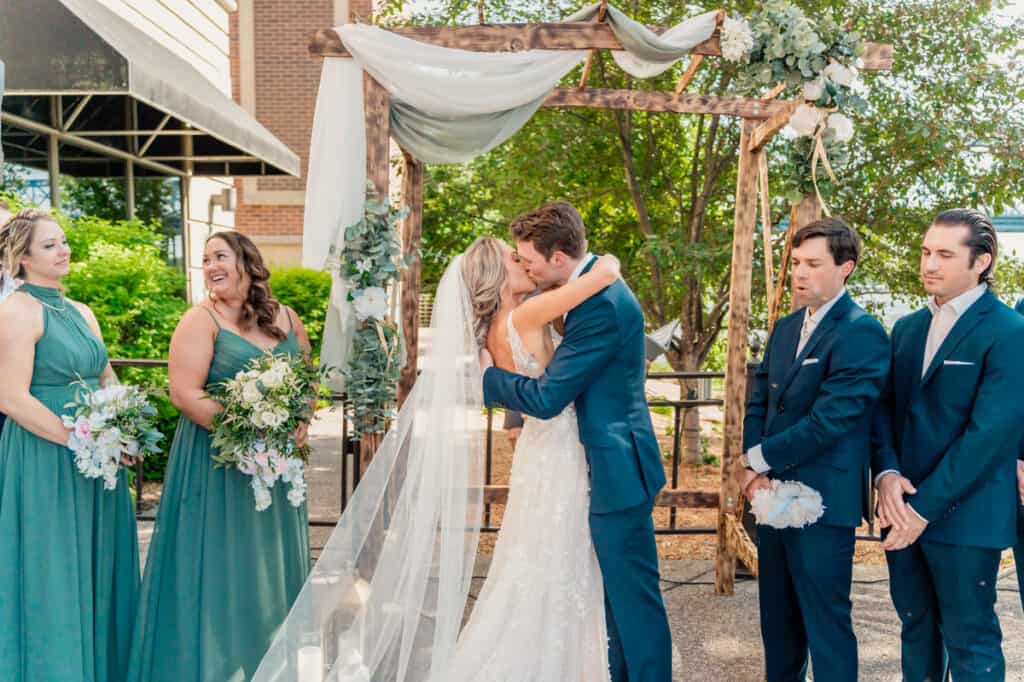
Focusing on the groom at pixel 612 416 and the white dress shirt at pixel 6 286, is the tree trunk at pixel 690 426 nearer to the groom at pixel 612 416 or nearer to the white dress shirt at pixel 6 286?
the groom at pixel 612 416

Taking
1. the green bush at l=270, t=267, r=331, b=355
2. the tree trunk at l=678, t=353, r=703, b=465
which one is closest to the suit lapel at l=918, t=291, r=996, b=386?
the tree trunk at l=678, t=353, r=703, b=465

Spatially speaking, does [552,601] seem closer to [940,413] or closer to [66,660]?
[940,413]

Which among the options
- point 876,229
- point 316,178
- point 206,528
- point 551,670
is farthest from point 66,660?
point 876,229

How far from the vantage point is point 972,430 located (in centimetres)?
303

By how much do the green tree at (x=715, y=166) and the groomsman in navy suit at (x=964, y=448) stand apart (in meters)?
4.66

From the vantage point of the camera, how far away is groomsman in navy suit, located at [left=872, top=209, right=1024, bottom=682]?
303 cm

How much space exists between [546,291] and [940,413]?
5.35ft

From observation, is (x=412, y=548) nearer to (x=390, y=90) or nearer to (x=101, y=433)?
(x=101, y=433)

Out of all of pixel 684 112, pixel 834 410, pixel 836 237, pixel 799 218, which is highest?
pixel 684 112

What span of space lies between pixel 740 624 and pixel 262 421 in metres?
3.14

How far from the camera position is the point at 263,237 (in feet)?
56.4

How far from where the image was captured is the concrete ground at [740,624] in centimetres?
427

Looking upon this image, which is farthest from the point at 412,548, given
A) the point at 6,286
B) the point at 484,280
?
the point at 6,286

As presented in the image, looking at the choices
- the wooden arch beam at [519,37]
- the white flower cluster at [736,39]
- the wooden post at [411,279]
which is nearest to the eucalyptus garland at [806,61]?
the white flower cluster at [736,39]
